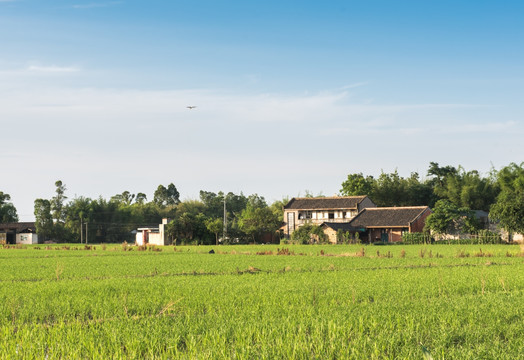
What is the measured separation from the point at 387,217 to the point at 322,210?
27.7 feet

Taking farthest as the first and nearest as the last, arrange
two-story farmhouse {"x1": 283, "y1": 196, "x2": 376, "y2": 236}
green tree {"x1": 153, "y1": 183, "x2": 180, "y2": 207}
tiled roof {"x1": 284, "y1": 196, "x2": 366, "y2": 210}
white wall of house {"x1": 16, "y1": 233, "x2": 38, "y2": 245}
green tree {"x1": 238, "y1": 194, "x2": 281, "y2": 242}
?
green tree {"x1": 153, "y1": 183, "x2": 180, "y2": 207}
white wall of house {"x1": 16, "y1": 233, "x2": 38, "y2": 245}
tiled roof {"x1": 284, "y1": 196, "x2": 366, "y2": 210}
two-story farmhouse {"x1": 283, "y1": 196, "x2": 376, "y2": 236}
green tree {"x1": 238, "y1": 194, "x2": 281, "y2": 242}

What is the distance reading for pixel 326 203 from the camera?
206ft

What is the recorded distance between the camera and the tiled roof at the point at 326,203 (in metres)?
61.3

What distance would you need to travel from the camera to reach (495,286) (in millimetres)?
15102

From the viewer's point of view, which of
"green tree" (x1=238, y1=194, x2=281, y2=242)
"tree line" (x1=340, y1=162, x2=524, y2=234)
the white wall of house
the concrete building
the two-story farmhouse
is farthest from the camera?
the white wall of house

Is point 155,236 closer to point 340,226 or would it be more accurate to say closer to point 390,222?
point 340,226

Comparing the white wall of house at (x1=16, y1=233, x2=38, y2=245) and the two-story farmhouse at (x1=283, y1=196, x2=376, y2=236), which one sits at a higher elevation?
the two-story farmhouse at (x1=283, y1=196, x2=376, y2=236)

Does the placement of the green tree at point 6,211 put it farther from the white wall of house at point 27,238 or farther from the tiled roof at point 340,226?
the tiled roof at point 340,226

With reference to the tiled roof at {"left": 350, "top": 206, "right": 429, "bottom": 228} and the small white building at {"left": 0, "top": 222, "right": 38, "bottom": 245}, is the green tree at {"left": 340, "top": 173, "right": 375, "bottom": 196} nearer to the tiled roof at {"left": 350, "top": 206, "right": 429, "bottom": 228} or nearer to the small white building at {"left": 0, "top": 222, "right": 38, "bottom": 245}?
the tiled roof at {"left": 350, "top": 206, "right": 429, "bottom": 228}

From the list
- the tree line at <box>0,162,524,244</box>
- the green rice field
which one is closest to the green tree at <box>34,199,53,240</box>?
the tree line at <box>0,162,524,244</box>

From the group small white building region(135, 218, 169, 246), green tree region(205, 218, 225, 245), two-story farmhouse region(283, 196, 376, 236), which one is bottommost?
small white building region(135, 218, 169, 246)

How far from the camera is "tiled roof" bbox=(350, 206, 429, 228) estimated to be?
54.2 metres

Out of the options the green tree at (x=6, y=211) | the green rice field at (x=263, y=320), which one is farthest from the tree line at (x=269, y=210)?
the green rice field at (x=263, y=320)

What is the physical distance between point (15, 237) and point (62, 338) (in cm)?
6733
